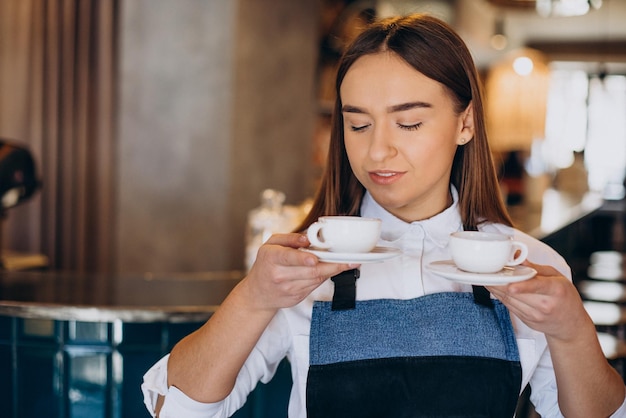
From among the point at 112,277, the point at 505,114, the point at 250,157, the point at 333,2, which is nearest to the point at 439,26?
the point at 112,277

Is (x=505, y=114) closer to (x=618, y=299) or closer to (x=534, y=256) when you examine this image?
(x=618, y=299)

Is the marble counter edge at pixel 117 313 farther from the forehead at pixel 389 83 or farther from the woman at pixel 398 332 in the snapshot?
the forehead at pixel 389 83

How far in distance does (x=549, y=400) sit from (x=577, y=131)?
39.2 ft

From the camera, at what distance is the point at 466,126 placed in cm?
149

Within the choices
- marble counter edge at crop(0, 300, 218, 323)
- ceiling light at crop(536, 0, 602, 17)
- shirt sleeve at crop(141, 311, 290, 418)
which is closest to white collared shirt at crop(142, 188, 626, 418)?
shirt sleeve at crop(141, 311, 290, 418)

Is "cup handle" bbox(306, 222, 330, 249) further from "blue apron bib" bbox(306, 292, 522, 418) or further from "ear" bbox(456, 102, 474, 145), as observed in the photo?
"ear" bbox(456, 102, 474, 145)

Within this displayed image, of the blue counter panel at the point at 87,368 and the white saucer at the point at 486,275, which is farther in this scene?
the blue counter panel at the point at 87,368

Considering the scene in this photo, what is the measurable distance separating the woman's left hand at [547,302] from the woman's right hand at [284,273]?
0.89 ft

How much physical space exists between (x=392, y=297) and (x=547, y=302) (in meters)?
0.37

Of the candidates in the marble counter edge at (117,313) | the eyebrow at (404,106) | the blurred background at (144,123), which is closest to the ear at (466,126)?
the eyebrow at (404,106)

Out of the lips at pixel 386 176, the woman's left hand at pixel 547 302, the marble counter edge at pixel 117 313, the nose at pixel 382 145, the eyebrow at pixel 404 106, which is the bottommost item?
the marble counter edge at pixel 117 313

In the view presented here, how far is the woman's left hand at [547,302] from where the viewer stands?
3.77ft

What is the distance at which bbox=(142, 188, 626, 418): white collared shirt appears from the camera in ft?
4.64

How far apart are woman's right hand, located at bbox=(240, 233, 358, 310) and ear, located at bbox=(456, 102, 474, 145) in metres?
0.41
